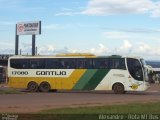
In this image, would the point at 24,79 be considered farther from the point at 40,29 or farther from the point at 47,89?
the point at 40,29

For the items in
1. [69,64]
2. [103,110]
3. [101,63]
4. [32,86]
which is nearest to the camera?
[103,110]

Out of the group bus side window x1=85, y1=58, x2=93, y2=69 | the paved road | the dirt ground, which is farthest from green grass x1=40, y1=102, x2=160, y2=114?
bus side window x1=85, y1=58, x2=93, y2=69

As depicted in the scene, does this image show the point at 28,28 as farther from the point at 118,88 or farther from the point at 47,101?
the point at 47,101

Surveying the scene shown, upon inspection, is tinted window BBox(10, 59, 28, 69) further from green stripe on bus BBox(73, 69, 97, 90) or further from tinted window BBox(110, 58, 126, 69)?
tinted window BBox(110, 58, 126, 69)

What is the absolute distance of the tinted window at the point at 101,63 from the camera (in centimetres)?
3900

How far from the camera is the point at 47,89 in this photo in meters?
40.5

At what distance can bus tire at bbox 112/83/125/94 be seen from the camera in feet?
127

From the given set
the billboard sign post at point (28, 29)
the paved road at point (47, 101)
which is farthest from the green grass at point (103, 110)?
the billboard sign post at point (28, 29)

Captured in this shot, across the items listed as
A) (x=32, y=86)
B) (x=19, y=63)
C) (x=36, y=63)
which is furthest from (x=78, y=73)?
(x=19, y=63)

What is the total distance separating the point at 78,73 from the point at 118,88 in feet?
10.7

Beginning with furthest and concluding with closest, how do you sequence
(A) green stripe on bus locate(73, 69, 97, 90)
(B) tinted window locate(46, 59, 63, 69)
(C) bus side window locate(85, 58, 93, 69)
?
(B) tinted window locate(46, 59, 63, 69)
(C) bus side window locate(85, 58, 93, 69)
(A) green stripe on bus locate(73, 69, 97, 90)

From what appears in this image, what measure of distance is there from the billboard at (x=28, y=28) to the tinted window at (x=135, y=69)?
96.4ft

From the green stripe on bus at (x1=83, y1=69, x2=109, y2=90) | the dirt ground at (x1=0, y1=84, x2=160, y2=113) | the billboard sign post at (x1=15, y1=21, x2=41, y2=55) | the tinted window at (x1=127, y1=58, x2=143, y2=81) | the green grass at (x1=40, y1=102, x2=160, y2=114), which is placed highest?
the billboard sign post at (x1=15, y1=21, x2=41, y2=55)

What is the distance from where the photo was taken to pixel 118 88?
39.0 meters
